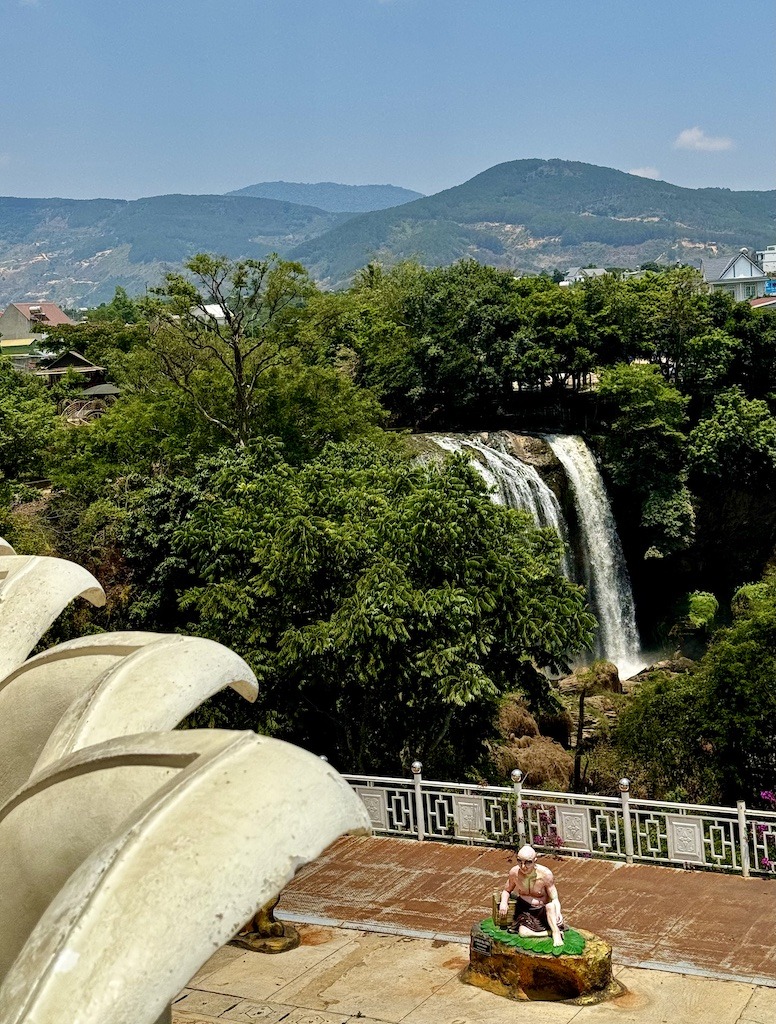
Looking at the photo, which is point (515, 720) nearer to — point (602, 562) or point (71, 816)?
point (602, 562)

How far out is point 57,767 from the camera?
3.65m

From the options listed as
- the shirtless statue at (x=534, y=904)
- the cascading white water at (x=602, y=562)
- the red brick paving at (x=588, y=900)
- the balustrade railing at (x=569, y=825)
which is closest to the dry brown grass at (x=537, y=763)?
the balustrade railing at (x=569, y=825)

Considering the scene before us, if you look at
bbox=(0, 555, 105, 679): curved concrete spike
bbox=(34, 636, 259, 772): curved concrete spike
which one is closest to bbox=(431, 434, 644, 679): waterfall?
bbox=(0, 555, 105, 679): curved concrete spike

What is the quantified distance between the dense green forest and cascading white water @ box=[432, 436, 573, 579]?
1.96 meters

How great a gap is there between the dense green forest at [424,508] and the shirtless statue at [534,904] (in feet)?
17.3

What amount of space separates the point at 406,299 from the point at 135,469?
621 inches

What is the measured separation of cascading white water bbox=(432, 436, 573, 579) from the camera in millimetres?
28828

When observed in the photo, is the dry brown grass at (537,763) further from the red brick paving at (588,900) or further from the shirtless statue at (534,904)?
the shirtless statue at (534,904)

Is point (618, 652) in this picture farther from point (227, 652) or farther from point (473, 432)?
point (227, 652)

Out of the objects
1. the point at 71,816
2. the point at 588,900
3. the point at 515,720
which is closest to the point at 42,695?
the point at 71,816

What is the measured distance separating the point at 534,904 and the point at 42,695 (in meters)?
4.78

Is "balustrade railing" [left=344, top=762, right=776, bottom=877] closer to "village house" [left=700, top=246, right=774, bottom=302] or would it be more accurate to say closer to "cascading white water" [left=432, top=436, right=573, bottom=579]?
"cascading white water" [left=432, top=436, right=573, bottom=579]

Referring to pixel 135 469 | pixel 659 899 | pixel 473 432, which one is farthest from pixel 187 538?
pixel 473 432

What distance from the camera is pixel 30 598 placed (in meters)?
5.73
